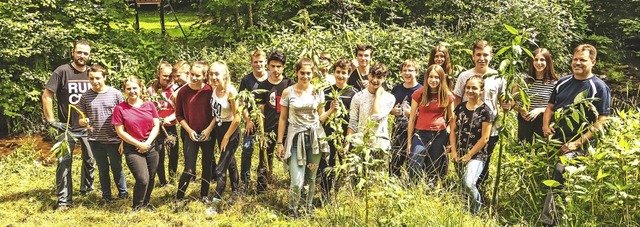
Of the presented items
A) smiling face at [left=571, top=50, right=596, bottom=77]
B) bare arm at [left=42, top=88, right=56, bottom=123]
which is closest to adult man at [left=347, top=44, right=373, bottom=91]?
smiling face at [left=571, top=50, right=596, bottom=77]

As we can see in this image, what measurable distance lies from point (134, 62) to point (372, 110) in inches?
282

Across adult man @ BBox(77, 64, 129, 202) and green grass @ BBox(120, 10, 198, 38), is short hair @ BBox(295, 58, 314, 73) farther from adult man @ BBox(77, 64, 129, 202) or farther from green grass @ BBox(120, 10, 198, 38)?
green grass @ BBox(120, 10, 198, 38)

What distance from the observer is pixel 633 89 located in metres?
10.2

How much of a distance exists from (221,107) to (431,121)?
6.32 ft

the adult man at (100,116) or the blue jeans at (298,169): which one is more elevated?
the adult man at (100,116)

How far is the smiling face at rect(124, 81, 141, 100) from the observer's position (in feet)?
15.8

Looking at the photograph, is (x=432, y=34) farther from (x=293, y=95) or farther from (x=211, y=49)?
(x=293, y=95)

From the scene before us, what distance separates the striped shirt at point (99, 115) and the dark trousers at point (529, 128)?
151 inches

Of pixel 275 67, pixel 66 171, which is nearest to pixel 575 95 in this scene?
pixel 275 67

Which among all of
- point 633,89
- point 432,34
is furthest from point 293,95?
point 633,89

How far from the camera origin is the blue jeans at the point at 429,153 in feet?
15.2

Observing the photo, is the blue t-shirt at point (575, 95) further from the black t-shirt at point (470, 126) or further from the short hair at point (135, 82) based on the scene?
the short hair at point (135, 82)

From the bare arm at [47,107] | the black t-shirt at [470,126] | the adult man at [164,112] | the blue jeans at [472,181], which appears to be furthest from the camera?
the adult man at [164,112]

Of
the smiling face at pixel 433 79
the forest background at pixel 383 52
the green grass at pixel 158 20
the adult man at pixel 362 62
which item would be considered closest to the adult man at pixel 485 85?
the forest background at pixel 383 52
